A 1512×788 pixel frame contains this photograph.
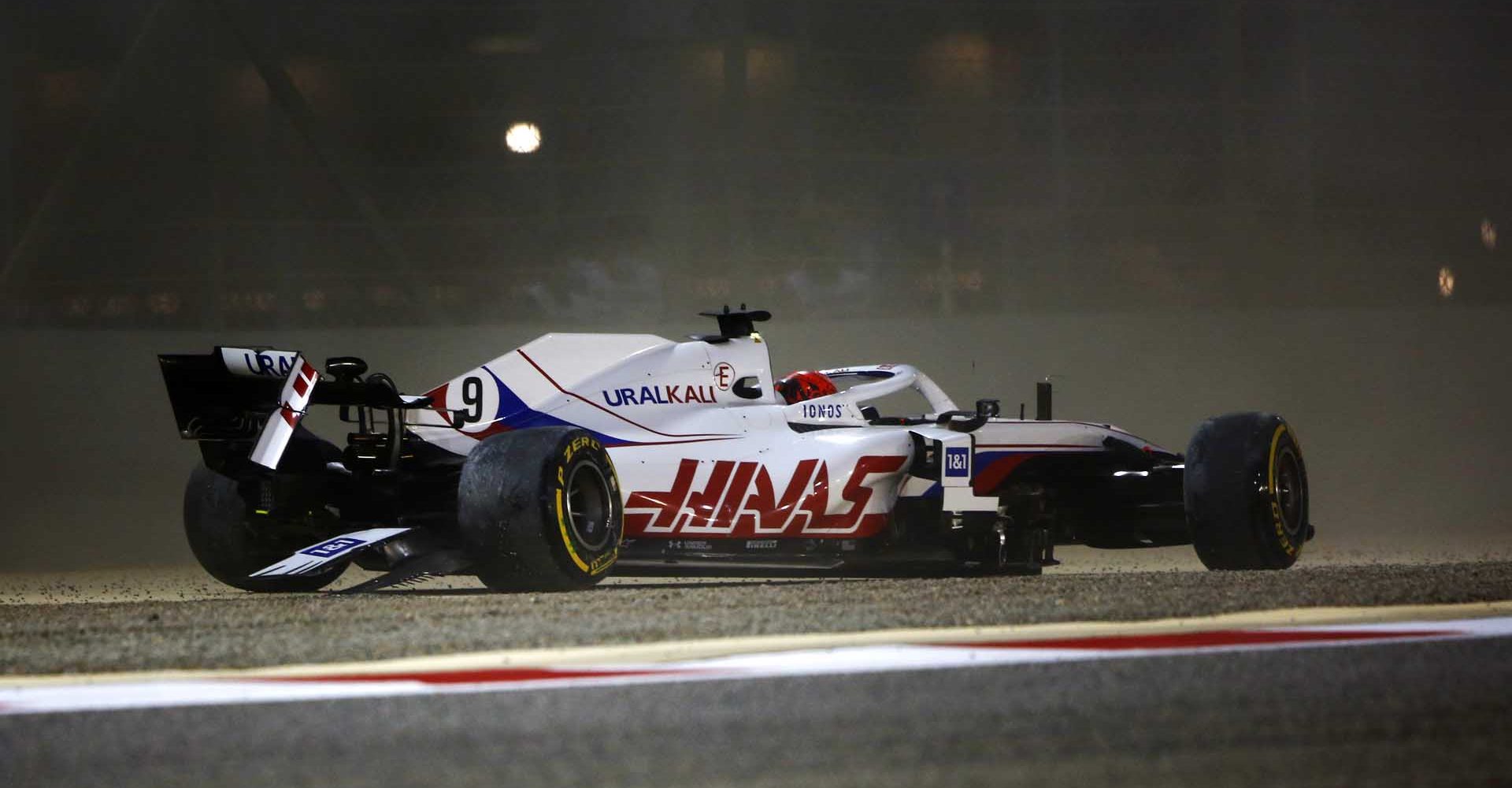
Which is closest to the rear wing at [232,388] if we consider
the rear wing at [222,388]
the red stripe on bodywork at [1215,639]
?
the rear wing at [222,388]

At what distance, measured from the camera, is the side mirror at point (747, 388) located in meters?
9.14

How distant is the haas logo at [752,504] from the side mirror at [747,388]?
1.61 feet

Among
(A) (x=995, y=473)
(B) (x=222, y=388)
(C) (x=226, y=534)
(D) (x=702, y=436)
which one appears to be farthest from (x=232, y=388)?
(A) (x=995, y=473)

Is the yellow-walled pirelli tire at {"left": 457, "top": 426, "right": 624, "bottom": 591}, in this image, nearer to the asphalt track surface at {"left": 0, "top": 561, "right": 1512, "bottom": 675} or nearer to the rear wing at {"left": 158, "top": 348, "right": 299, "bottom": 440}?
the asphalt track surface at {"left": 0, "top": 561, "right": 1512, "bottom": 675}

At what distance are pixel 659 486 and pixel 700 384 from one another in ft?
2.10

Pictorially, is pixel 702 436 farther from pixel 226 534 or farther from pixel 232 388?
pixel 226 534

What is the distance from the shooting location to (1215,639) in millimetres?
5898

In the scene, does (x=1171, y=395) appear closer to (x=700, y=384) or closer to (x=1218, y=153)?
(x=1218, y=153)

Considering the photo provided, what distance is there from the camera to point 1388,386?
49.9ft

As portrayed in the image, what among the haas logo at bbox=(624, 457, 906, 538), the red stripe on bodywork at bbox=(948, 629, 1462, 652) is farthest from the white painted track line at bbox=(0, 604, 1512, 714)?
the haas logo at bbox=(624, 457, 906, 538)

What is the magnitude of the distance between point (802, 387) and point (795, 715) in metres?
5.05

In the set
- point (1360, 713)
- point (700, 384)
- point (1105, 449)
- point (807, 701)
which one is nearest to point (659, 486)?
point (700, 384)

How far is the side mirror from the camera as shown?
9.14 metres

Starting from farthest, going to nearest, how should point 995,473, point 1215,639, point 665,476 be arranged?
1. point 995,473
2. point 665,476
3. point 1215,639
